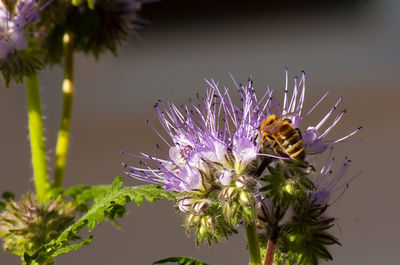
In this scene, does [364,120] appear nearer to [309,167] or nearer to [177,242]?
[177,242]

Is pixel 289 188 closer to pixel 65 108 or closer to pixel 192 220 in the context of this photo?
pixel 192 220

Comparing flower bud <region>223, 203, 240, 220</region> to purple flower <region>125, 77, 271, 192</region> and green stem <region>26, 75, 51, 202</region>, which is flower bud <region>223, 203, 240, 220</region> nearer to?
purple flower <region>125, 77, 271, 192</region>

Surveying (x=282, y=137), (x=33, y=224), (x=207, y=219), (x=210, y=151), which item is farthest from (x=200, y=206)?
(x=33, y=224)

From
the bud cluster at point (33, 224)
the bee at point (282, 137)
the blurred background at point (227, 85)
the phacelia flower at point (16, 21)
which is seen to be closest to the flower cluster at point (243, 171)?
the bee at point (282, 137)

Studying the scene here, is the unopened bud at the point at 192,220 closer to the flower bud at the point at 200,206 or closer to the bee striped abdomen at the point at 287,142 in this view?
the flower bud at the point at 200,206

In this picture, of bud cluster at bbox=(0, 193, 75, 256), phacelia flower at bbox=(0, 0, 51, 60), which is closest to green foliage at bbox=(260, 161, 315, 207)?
bud cluster at bbox=(0, 193, 75, 256)
